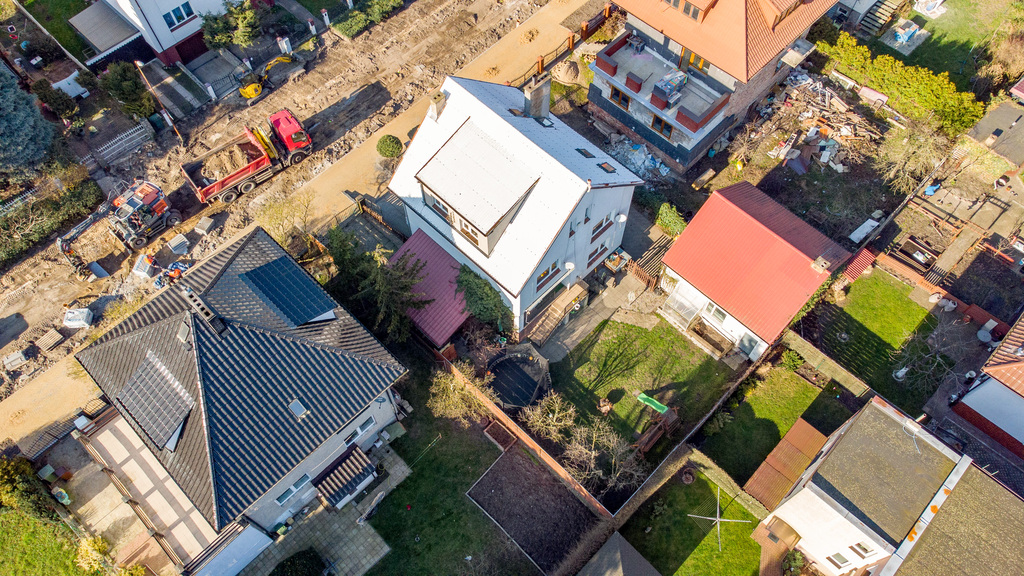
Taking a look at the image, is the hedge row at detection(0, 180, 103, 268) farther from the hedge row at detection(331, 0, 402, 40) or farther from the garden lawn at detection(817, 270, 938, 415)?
the garden lawn at detection(817, 270, 938, 415)

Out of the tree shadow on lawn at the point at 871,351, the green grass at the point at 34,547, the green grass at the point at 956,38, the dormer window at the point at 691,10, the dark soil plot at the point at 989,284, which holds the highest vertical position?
the green grass at the point at 956,38

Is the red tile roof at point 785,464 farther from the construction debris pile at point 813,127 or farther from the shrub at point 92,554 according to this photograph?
the shrub at point 92,554

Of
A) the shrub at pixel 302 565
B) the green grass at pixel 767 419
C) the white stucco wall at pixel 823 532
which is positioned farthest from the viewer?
the green grass at pixel 767 419

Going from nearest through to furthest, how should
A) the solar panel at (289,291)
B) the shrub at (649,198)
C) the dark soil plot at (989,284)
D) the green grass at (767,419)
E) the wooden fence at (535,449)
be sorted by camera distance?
the solar panel at (289,291) < the wooden fence at (535,449) < the green grass at (767,419) < the dark soil plot at (989,284) < the shrub at (649,198)

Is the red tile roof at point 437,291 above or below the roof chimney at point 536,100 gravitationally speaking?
below

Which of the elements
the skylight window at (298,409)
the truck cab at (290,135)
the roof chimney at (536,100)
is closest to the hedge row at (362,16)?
the truck cab at (290,135)

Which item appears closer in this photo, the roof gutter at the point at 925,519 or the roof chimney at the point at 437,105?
the roof gutter at the point at 925,519

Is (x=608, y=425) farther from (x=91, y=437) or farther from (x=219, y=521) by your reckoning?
(x=91, y=437)

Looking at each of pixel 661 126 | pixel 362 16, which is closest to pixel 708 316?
pixel 661 126
